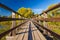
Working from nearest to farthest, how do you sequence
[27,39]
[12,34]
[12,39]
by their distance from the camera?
[27,39] < [12,39] < [12,34]

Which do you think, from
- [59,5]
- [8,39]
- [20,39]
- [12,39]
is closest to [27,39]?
[20,39]

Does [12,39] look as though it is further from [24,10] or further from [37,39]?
[24,10]

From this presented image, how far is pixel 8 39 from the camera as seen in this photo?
3598 millimetres

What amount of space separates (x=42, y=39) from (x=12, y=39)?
692 mm

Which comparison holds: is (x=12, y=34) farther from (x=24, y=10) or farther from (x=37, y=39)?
(x=24, y=10)

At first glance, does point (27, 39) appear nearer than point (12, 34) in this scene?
Yes

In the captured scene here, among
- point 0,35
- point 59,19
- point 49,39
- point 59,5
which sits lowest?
point 49,39

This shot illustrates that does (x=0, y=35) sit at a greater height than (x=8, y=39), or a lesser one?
greater


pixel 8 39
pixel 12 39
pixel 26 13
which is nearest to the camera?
pixel 12 39

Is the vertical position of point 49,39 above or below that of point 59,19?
below

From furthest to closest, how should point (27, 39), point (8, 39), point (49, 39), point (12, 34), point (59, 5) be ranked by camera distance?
point (49, 39) < point (12, 34) < point (8, 39) < point (27, 39) < point (59, 5)

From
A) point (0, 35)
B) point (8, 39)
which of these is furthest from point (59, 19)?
point (8, 39)

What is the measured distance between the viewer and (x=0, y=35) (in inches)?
80.3

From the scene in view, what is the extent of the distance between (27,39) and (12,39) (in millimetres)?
485
